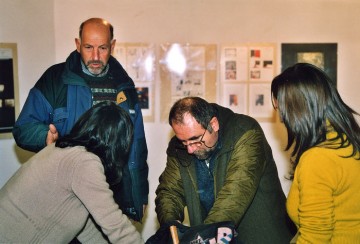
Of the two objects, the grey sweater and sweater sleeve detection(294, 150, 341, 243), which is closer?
sweater sleeve detection(294, 150, 341, 243)

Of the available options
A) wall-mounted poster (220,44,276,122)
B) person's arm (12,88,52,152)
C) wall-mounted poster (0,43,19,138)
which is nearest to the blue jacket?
person's arm (12,88,52,152)

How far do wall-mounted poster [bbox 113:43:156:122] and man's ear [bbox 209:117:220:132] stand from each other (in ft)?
5.43

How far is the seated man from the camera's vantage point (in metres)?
1.81

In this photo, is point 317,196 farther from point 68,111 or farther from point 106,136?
point 68,111

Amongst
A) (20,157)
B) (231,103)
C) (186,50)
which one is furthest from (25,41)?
(231,103)

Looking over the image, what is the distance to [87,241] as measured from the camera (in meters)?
1.81

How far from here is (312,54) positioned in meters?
3.48

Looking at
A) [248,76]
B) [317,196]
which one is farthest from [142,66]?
[317,196]

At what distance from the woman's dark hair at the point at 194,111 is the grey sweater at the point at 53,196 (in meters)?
A: 0.49

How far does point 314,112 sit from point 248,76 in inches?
81.5

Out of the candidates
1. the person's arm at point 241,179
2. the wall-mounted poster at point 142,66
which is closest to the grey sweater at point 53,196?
the person's arm at point 241,179

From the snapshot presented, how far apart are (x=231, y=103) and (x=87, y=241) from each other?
2017 mm

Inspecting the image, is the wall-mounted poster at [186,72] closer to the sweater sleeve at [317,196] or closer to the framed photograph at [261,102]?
the framed photograph at [261,102]

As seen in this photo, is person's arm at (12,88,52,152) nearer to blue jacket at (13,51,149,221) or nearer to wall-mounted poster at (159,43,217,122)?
blue jacket at (13,51,149,221)
